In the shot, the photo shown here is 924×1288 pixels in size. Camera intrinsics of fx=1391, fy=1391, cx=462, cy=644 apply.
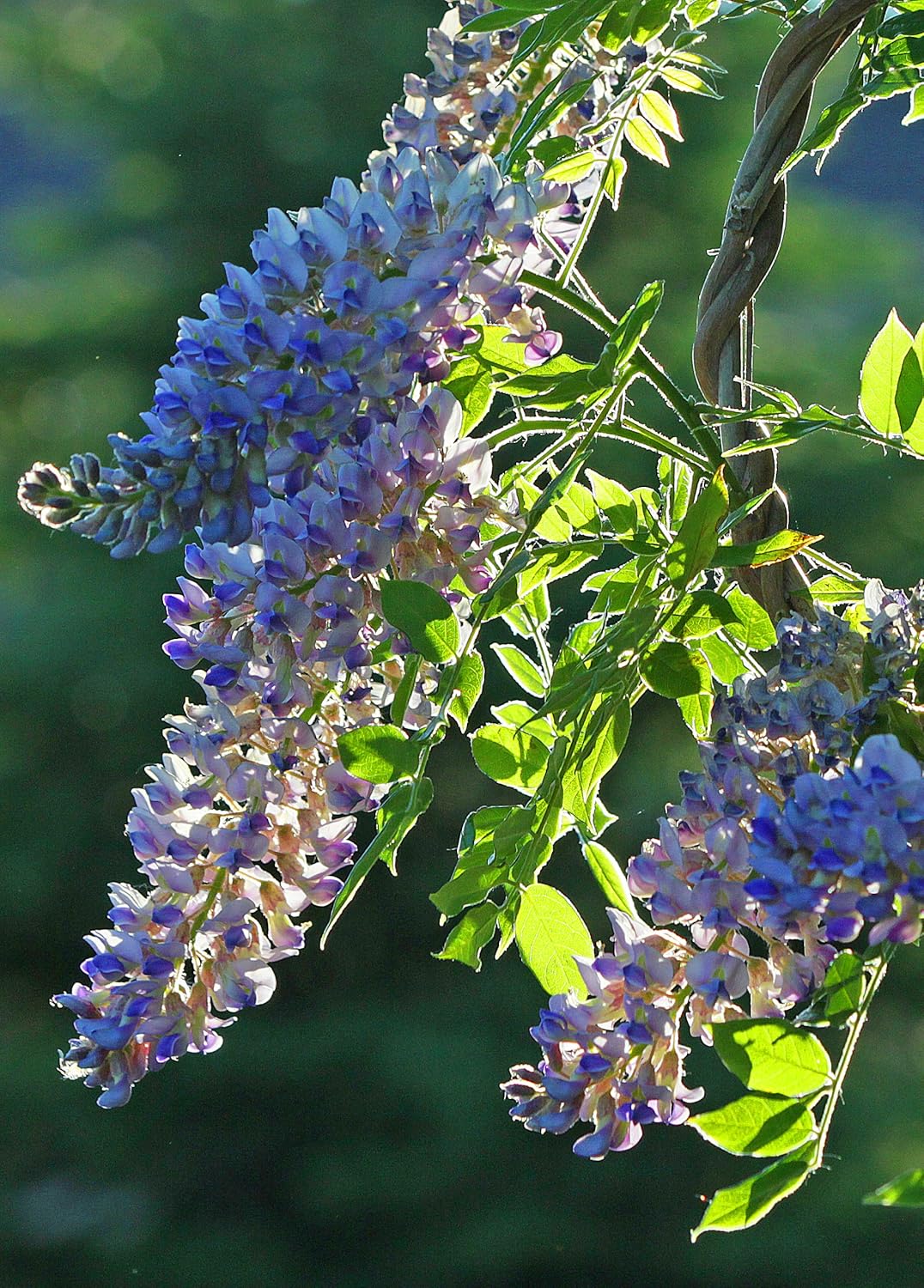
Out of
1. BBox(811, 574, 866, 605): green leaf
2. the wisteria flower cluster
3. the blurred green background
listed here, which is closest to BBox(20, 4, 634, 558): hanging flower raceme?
the wisteria flower cluster

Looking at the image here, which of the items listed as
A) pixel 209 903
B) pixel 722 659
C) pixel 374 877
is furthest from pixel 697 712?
pixel 374 877

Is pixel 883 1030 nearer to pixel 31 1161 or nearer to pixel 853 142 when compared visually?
pixel 31 1161

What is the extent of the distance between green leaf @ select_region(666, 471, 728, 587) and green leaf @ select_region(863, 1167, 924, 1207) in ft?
0.38

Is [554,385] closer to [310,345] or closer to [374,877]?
[310,345]

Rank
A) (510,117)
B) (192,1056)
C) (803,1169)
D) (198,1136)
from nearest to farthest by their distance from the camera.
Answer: (803,1169), (510,117), (192,1056), (198,1136)

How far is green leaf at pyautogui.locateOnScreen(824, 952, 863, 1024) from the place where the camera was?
0.77 feet

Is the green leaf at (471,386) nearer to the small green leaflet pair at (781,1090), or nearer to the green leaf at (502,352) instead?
the green leaf at (502,352)

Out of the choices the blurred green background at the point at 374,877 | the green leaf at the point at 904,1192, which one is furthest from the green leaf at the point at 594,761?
the blurred green background at the point at 374,877

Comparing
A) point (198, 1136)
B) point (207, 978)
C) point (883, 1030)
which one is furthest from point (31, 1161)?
point (207, 978)

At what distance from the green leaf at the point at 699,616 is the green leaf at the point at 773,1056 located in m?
0.09

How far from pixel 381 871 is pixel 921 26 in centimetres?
232

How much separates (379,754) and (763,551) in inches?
3.6

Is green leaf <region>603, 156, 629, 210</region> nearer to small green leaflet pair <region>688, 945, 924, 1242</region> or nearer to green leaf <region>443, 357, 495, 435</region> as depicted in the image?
green leaf <region>443, 357, 495, 435</region>

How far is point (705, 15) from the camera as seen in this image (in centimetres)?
37
